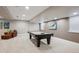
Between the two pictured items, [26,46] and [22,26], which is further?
[26,46]

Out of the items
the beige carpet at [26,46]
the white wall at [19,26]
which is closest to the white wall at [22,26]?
the white wall at [19,26]

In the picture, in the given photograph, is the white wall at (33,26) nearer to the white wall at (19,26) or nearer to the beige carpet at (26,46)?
the white wall at (19,26)

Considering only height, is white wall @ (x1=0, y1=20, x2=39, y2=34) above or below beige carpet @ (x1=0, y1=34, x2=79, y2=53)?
above

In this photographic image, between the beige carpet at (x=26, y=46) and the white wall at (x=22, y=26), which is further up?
the white wall at (x=22, y=26)

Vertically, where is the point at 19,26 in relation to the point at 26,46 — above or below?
above

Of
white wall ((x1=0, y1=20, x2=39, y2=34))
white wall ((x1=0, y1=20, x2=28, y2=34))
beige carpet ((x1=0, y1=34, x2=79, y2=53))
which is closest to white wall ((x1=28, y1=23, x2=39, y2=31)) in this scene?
white wall ((x1=0, y1=20, x2=39, y2=34))

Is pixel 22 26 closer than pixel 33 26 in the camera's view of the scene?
Yes

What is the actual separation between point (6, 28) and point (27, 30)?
74cm

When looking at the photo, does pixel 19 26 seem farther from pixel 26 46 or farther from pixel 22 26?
pixel 26 46

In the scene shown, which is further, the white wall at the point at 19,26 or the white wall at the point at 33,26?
the white wall at the point at 33,26

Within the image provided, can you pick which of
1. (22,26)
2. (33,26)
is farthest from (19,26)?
(33,26)

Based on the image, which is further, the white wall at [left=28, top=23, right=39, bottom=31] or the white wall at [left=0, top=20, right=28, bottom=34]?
the white wall at [left=28, top=23, right=39, bottom=31]

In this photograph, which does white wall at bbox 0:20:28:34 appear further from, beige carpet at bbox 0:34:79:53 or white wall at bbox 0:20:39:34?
beige carpet at bbox 0:34:79:53

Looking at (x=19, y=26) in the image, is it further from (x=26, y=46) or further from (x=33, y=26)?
(x=26, y=46)
